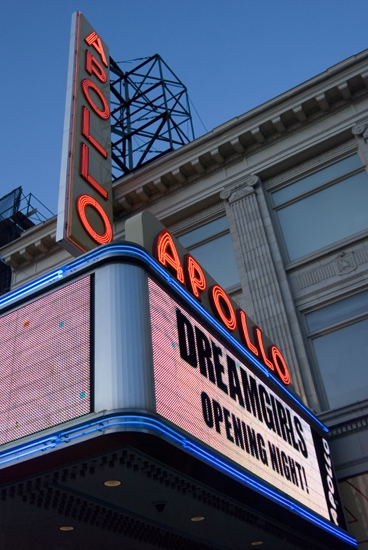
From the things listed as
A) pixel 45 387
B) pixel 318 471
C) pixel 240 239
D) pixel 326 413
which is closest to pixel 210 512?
pixel 45 387

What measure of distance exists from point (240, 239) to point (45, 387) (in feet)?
38.6

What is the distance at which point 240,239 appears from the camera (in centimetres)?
1831

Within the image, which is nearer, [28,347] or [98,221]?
[28,347]

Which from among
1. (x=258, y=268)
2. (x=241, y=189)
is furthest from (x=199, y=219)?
(x=258, y=268)

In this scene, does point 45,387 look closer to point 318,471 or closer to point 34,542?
point 34,542

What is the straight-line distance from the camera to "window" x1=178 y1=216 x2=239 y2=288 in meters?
18.5

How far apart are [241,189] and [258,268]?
10.3 feet

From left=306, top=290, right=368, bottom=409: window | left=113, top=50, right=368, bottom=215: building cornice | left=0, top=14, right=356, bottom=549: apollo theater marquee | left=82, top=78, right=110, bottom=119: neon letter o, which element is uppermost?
left=113, top=50, right=368, bottom=215: building cornice

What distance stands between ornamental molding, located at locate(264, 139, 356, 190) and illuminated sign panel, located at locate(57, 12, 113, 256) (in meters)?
5.96

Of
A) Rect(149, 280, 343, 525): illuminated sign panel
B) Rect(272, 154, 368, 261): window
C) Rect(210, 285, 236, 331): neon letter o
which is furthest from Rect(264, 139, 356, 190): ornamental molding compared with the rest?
Rect(149, 280, 343, 525): illuminated sign panel

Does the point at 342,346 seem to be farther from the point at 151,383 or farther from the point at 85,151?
the point at 151,383

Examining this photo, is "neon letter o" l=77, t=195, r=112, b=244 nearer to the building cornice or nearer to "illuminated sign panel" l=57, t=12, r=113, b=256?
"illuminated sign panel" l=57, t=12, r=113, b=256

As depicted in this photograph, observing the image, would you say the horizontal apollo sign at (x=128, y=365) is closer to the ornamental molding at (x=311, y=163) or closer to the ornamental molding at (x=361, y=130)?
the ornamental molding at (x=311, y=163)

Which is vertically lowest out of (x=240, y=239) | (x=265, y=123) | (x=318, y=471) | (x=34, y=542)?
(x=34, y=542)
